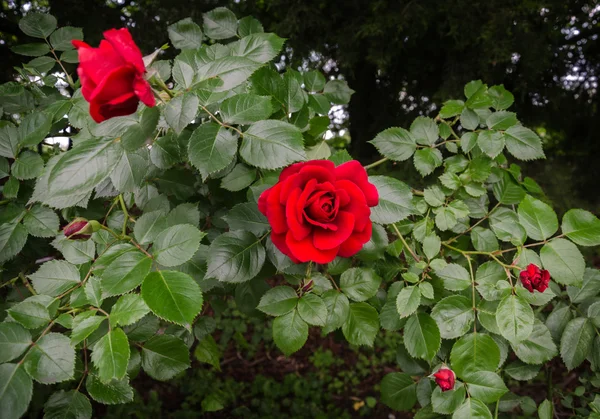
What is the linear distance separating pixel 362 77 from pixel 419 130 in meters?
2.54

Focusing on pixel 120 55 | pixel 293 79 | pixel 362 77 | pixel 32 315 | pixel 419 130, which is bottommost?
pixel 362 77

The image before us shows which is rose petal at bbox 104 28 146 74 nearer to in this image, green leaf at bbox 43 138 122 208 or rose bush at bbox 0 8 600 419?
rose bush at bbox 0 8 600 419

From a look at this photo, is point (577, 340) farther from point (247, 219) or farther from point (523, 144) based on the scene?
point (247, 219)

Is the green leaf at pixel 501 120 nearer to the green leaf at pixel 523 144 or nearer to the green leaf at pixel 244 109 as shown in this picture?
the green leaf at pixel 523 144

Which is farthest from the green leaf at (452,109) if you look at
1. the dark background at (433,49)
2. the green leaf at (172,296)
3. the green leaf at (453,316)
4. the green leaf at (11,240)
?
the dark background at (433,49)

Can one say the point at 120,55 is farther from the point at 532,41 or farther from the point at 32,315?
the point at 532,41

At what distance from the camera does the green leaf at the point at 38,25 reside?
4.44ft

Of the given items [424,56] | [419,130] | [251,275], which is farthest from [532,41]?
[251,275]

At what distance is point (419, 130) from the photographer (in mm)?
1238

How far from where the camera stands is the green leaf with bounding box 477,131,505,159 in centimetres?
115

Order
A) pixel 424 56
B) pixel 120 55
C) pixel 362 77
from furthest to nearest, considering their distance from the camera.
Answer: pixel 362 77
pixel 424 56
pixel 120 55

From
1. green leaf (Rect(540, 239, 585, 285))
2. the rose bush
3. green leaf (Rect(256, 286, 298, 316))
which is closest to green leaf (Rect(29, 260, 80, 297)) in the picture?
the rose bush

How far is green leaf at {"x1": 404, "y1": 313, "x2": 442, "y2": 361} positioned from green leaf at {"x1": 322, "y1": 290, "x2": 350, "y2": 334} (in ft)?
0.55

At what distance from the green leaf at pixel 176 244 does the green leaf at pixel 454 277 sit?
0.59m
